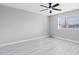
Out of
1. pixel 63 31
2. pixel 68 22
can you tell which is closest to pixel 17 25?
pixel 63 31

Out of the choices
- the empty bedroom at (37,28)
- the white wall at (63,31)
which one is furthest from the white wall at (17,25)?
the white wall at (63,31)

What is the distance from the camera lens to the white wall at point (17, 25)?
12.2 ft

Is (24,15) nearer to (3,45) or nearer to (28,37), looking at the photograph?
(28,37)

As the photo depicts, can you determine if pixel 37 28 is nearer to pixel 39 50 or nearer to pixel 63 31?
pixel 63 31

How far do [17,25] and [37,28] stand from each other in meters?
1.84

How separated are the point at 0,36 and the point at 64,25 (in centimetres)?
453

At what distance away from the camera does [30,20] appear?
5.07 metres

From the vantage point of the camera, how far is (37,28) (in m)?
5.63

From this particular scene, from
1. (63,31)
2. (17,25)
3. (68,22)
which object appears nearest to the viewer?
(17,25)

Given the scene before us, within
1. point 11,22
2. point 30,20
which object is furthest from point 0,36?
point 30,20

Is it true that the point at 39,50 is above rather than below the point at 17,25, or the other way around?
below

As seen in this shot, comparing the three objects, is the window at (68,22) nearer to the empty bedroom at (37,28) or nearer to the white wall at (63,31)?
the empty bedroom at (37,28)

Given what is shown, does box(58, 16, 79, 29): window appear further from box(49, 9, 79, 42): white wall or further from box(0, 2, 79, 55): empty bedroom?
box(49, 9, 79, 42): white wall
